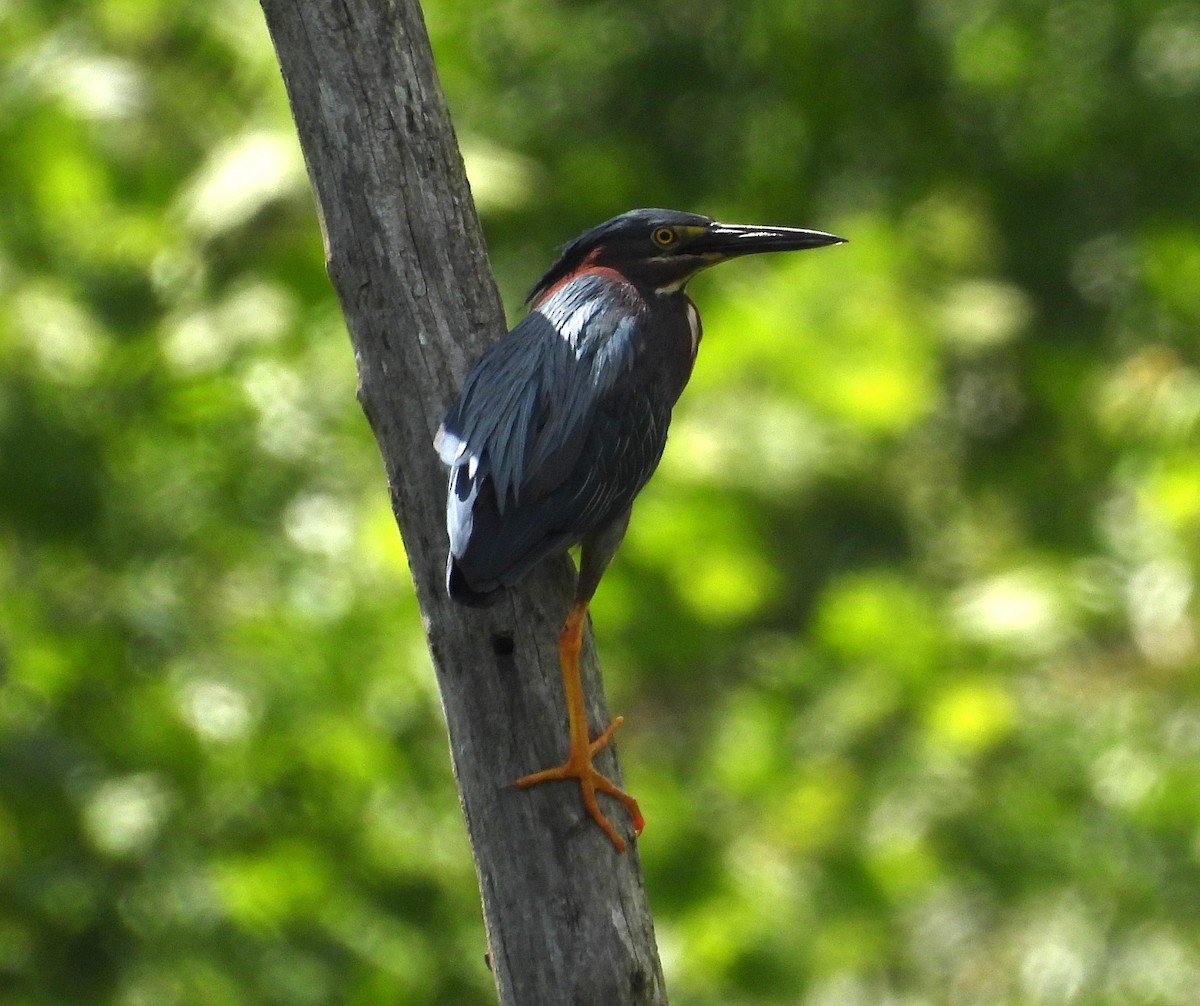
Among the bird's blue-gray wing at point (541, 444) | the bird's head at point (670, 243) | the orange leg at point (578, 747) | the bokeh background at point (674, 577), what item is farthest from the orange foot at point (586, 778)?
the bokeh background at point (674, 577)

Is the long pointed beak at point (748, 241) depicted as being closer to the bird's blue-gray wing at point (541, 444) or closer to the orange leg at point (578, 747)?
the bird's blue-gray wing at point (541, 444)

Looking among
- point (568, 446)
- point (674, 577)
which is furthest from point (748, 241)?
point (674, 577)

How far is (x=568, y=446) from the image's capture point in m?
3.18

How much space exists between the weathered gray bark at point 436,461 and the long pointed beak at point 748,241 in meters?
0.54

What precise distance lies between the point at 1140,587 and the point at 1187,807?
1122 millimetres

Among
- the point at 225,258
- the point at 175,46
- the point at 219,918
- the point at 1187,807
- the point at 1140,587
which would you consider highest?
the point at 175,46

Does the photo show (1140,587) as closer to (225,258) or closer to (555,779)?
(225,258)

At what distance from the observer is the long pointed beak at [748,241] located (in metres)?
3.60

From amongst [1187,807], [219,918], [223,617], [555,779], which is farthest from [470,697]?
[1187,807]

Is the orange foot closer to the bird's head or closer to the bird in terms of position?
the bird

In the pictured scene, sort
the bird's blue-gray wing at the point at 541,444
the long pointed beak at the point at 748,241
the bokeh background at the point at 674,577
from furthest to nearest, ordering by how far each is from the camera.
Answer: the bokeh background at the point at 674,577
the long pointed beak at the point at 748,241
the bird's blue-gray wing at the point at 541,444

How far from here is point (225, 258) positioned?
771 centimetres

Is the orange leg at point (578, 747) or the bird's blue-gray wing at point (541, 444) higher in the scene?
the bird's blue-gray wing at point (541, 444)

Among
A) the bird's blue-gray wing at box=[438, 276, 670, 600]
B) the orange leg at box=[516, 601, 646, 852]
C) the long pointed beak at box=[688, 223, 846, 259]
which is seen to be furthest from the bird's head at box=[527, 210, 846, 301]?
the orange leg at box=[516, 601, 646, 852]
